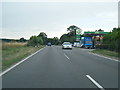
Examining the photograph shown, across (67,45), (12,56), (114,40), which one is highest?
(114,40)

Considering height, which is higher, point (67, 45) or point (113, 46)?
point (113, 46)

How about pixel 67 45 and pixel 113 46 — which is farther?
pixel 67 45

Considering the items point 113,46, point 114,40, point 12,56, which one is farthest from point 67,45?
point 12,56

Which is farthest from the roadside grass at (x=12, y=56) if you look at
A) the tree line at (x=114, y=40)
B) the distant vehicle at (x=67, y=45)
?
the distant vehicle at (x=67, y=45)

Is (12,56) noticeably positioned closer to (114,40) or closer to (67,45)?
(114,40)

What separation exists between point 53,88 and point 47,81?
4.51ft

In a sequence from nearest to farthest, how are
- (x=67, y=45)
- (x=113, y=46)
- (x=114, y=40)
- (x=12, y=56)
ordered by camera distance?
1. (x=12, y=56)
2. (x=114, y=40)
3. (x=113, y=46)
4. (x=67, y=45)

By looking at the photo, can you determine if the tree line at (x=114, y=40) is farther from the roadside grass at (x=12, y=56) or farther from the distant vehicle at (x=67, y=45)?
the distant vehicle at (x=67, y=45)

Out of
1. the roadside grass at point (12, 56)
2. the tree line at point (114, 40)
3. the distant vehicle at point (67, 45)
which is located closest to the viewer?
the roadside grass at point (12, 56)

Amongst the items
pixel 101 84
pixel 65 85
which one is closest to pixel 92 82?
pixel 101 84

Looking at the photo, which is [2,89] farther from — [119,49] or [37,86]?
[119,49]

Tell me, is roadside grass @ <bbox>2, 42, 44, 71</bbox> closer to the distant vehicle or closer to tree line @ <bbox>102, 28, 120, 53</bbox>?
tree line @ <bbox>102, 28, 120, 53</bbox>

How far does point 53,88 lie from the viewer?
26.6ft

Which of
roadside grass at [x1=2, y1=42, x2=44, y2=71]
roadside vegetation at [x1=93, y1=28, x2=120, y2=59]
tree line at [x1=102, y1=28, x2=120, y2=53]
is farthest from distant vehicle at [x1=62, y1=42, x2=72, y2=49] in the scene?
roadside grass at [x1=2, y1=42, x2=44, y2=71]
